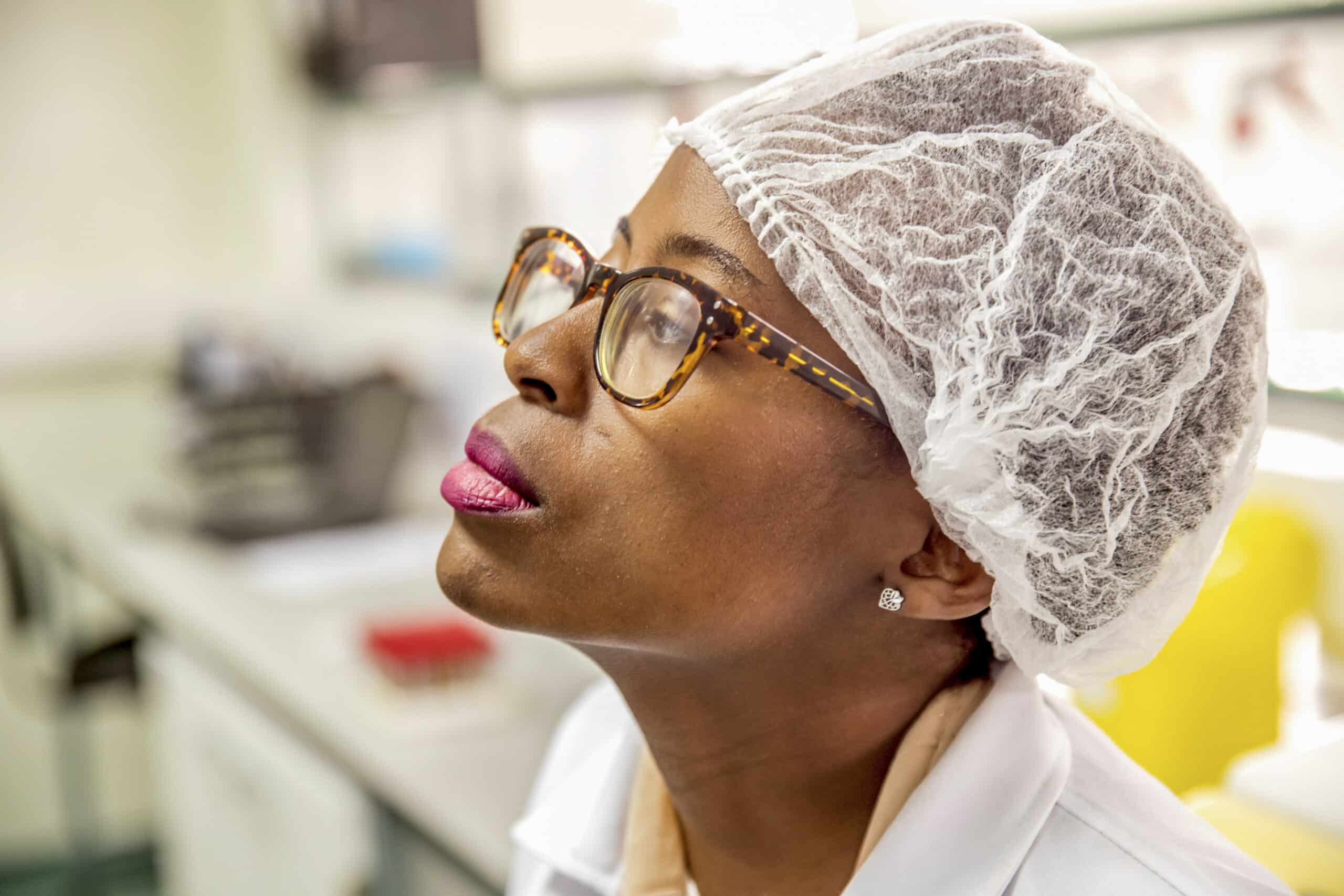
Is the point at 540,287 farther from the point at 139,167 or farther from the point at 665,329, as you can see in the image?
the point at 139,167

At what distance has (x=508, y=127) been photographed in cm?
252

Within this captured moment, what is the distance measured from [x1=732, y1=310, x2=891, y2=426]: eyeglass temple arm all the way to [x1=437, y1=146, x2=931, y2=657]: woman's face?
0.05ft

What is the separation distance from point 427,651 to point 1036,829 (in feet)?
3.51

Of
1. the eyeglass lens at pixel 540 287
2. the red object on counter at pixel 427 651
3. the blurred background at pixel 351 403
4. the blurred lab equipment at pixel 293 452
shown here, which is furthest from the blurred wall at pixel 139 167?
the eyeglass lens at pixel 540 287

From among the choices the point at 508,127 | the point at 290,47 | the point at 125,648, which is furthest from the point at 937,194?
the point at 290,47

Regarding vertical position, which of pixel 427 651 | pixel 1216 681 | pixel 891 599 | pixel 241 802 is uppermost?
pixel 891 599

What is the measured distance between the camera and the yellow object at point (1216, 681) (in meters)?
1.21

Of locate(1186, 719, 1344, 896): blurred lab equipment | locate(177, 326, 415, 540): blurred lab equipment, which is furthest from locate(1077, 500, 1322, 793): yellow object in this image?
locate(177, 326, 415, 540): blurred lab equipment

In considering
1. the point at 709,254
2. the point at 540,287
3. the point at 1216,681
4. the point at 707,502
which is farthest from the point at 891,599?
the point at 1216,681

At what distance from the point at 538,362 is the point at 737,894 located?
18.0 inches

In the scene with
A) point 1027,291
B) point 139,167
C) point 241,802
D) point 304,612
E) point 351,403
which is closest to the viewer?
point 1027,291

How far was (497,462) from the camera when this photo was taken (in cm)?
81

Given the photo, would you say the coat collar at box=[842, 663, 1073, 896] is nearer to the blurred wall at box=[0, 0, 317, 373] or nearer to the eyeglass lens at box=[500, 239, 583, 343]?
the eyeglass lens at box=[500, 239, 583, 343]

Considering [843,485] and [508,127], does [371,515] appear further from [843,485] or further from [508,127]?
[843,485]
